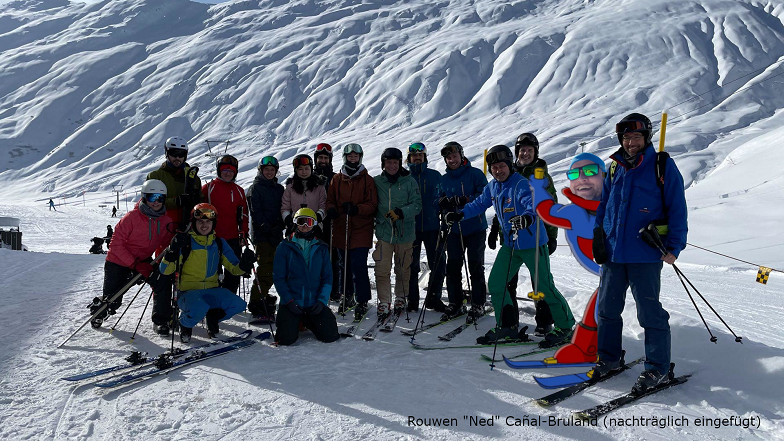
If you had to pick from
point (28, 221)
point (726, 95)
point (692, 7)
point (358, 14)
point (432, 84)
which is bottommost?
point (28, 221)

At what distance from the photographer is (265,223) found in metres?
5.91

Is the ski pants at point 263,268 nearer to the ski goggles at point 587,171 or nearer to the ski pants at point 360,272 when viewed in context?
the ski pants at point 360,272

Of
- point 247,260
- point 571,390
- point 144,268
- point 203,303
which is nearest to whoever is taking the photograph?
point 571,390

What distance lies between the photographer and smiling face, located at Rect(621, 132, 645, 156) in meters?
3.54

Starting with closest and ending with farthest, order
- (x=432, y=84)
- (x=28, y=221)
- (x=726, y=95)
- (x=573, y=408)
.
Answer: (x=573, y=408), (x=28, y=221), (x=726, y=95), (x=432, y=84)

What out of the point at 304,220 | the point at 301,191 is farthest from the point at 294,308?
the point at 301,191

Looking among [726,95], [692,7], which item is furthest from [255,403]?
[692,7]

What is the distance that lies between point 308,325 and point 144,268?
201 cm

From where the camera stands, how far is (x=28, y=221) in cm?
3083

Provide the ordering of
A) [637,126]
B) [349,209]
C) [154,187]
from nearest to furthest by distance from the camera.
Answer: [637,126]
[154,187]
[349,209]

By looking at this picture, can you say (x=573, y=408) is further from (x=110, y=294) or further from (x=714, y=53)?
(x=714, y=53)

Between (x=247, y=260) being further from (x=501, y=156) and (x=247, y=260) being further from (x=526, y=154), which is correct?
(x=526, y=154)

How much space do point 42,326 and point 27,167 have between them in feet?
425

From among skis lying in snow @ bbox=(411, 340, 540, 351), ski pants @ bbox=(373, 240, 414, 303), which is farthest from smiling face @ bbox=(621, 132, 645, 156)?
ski pants @ bbox=(373, 240, 414, 303)
